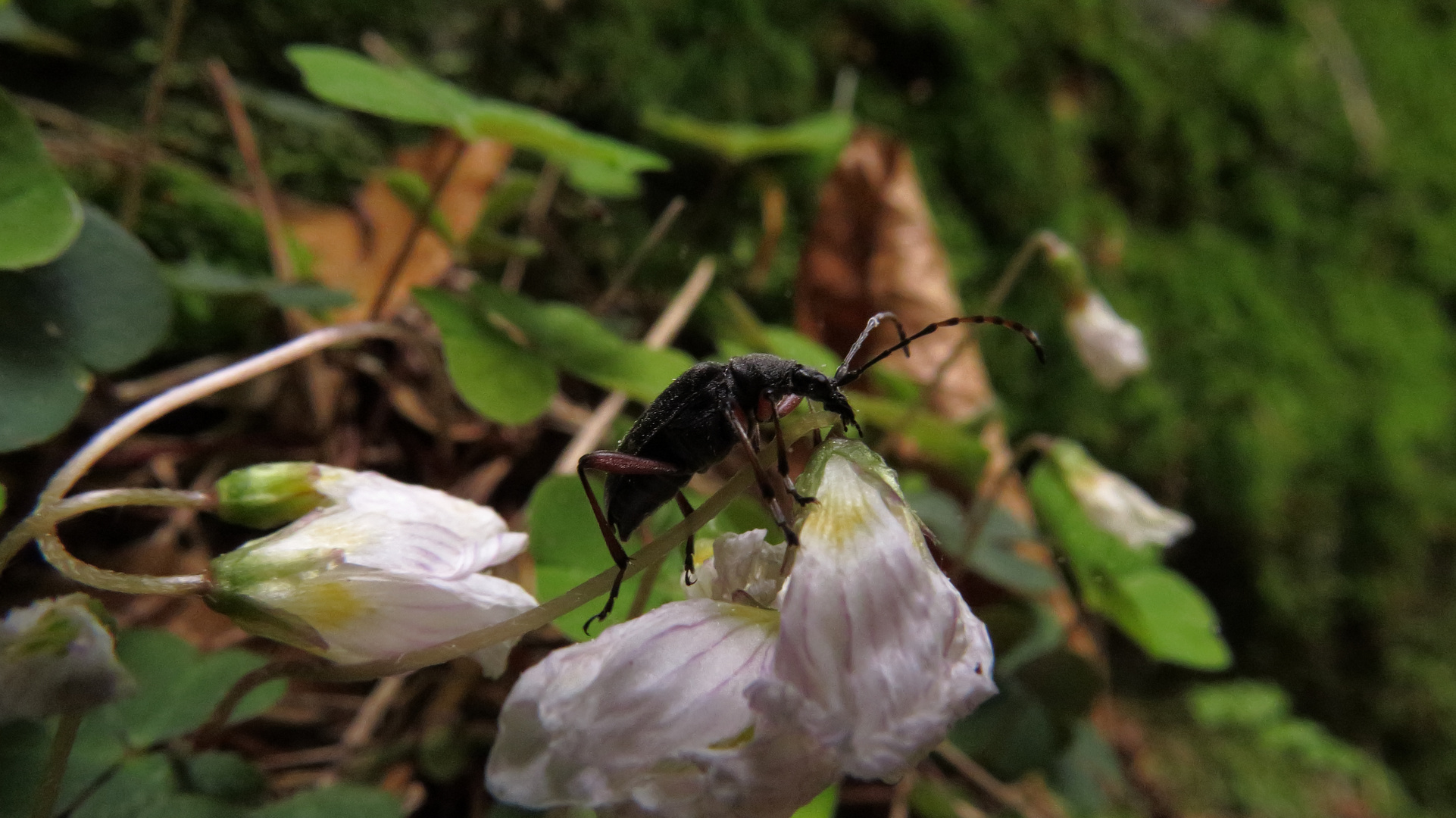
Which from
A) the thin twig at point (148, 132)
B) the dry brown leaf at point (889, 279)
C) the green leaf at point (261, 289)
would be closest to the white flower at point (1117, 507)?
the dry brown leaf at point (889, 279)

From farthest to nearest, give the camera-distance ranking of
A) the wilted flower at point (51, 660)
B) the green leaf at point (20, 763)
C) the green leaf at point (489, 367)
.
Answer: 1. the green leaf at point (489, 367)
2. the green leaf at point (20, 763)
3. the wilted flower at point (51, 660)

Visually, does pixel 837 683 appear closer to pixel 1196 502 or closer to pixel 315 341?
pixel 315 341

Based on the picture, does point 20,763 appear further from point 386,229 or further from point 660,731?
point 386,229

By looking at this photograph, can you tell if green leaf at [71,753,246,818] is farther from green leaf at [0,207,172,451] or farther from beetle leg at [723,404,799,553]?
beetle leg at [723,404,799,553]

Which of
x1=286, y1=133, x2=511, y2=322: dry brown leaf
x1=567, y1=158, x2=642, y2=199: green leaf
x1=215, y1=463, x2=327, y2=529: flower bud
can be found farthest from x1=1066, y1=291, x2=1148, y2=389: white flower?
x1=215, y1=463, x2=327, y2=529: flower bud

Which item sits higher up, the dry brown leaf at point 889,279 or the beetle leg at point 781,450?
the beetle leg at point 781,450

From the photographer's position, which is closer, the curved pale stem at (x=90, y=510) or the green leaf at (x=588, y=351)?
the curved pale stem at (x=90, y=510)

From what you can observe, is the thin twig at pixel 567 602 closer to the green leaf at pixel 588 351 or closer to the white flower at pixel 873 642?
the white flower at pixel 873 642

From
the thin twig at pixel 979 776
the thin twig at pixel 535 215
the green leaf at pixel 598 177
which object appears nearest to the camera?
the thin twig at pixel 979 776

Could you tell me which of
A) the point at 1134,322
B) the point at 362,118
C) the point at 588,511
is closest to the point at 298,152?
the point at 362,118
